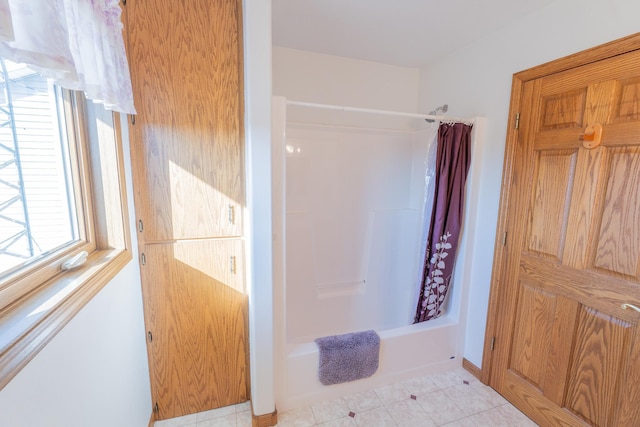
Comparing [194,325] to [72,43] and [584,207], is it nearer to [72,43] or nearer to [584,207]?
[72,43]

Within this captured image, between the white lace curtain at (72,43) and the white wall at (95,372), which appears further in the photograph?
the white wall at (95,372)

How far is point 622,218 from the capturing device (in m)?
1.29

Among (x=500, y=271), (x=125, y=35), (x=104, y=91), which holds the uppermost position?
(x=125, y=35)

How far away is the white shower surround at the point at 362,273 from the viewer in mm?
1837

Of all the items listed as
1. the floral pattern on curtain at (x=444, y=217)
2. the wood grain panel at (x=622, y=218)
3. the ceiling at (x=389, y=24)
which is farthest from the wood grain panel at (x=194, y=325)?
the wood grain panel at (x=622, y=218)

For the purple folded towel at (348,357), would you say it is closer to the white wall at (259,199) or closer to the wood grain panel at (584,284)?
the white wall at (259,199)

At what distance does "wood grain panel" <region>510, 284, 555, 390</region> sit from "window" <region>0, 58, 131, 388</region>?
214cm

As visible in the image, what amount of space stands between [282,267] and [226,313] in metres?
0.43

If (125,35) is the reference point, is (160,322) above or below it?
below

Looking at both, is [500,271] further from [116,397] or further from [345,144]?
[116,397]

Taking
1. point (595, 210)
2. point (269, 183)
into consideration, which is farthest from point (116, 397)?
point (595, 210)

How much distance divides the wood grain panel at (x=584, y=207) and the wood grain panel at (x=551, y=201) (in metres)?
0.03

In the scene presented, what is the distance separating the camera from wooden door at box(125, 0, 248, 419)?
1.36m

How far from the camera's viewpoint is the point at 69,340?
2.69 feet
